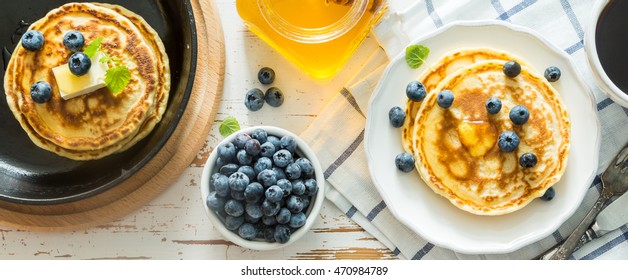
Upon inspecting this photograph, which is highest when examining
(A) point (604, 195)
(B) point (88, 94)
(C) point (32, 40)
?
(C) point (32, 40)

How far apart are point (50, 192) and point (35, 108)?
26 cm

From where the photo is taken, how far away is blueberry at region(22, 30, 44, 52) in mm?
2100

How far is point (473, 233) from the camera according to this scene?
7.04ft

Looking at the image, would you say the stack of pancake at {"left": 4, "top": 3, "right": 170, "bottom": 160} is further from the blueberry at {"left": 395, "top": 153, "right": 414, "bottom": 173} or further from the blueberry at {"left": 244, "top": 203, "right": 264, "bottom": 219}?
the blueberry at {"left": 395, "top": 153, "right": 414, "bottom": 173}

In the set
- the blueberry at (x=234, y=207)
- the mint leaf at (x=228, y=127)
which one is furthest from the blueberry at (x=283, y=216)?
the mint leaf at (x=228, y=127)

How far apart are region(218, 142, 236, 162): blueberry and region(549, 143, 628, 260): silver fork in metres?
1.01

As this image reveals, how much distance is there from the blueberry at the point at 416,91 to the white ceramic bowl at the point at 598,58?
18.5 inches

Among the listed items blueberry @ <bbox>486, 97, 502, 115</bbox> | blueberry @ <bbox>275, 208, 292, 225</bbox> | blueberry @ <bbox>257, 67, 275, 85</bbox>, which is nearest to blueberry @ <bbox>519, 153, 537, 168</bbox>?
blueberry @ <bbox>486, 97, 502, 115</bbox>

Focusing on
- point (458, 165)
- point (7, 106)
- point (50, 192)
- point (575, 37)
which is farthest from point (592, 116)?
point (7, 106)

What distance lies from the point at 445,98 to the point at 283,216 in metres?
0.58

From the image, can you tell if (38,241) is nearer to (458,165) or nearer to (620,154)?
(458,165)

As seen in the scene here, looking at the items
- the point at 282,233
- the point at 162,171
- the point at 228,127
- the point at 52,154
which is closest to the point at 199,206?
the point at 162,171

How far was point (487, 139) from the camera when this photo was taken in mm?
2104

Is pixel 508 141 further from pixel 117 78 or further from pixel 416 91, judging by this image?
pixel 117 78
